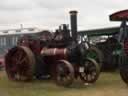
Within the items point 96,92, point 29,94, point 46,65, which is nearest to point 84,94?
point 96,92

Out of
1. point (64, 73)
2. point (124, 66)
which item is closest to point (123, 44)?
point (124, 66)

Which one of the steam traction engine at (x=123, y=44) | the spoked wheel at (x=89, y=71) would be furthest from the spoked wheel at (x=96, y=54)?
the steam traction engine at (x=123, y=44)

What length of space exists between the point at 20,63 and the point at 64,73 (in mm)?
1844

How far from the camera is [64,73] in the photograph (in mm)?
10680

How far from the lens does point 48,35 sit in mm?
12984

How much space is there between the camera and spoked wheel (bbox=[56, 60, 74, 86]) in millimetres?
10418

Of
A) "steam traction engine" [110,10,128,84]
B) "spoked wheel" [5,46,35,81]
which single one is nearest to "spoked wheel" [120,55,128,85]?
"steam traction engine" [110,10,128,84]

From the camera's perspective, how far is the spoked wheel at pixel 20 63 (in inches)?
456

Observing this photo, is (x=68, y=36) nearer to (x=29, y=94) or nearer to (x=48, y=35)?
(x=48, y=35)

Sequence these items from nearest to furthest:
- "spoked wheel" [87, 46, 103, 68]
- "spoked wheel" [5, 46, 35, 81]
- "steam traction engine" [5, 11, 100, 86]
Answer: "steam traction engine" [5, 11, 100, 86] → "spoked wheel" [5, 46, 35, 81] → "spoked wheel" [87, 46, 103, 68]

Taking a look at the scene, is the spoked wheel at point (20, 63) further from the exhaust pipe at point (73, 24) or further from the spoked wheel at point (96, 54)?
the spoked wheel at point (96, 54)

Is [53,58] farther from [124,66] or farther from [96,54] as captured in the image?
[96,54]

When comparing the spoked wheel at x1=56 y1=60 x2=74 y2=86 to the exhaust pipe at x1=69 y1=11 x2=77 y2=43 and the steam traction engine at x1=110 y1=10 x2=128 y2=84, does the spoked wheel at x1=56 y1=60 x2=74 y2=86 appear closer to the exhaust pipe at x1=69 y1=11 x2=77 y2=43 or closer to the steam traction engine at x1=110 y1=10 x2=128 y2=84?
the exhaust pipe at x1=69 y1=11 x2=77 y2=43

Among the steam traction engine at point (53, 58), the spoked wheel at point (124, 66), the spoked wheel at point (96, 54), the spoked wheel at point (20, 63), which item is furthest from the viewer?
the spoked wheel at point (96, 54)
